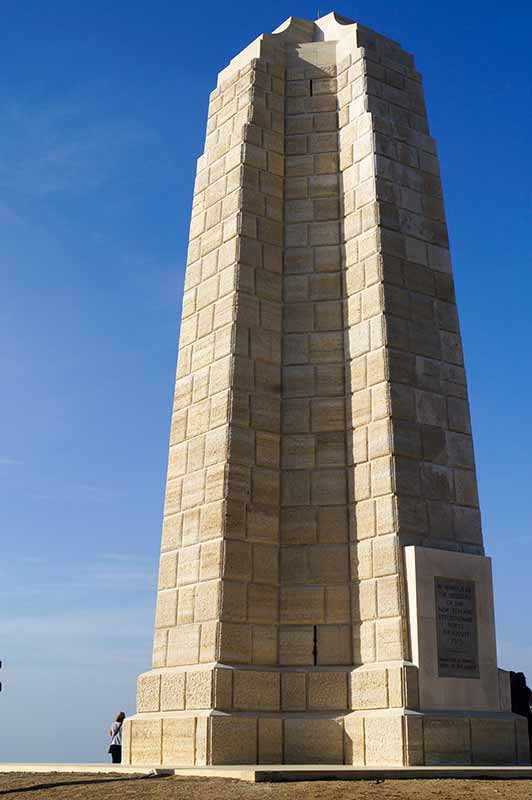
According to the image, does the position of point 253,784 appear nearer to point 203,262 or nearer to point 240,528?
point 240,528

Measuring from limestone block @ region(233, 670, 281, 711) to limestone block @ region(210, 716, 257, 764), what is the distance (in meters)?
0.25

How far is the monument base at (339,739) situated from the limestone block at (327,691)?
0.18 m

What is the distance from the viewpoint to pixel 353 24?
16.5 m

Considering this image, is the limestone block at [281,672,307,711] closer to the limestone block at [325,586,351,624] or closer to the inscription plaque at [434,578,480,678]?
the limestone block at [325,586,351,624]

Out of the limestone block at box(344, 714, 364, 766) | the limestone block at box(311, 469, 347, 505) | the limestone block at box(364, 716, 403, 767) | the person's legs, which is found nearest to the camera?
the limestone block at box(364, 716, 403, 767)

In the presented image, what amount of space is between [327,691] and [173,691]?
6.63 feet

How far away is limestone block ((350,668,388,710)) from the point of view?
1220 centimetres

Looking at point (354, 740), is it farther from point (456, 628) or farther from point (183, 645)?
point (183, 645)

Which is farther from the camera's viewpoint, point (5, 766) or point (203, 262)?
point (203, 262)

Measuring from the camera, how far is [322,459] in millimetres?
13953

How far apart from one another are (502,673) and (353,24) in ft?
34.9

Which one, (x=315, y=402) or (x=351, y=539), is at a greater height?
(x=315, y=402)

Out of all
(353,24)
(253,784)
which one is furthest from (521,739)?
(353,24)

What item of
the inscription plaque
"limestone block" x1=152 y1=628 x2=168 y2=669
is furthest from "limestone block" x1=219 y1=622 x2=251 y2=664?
the inscription plaque
